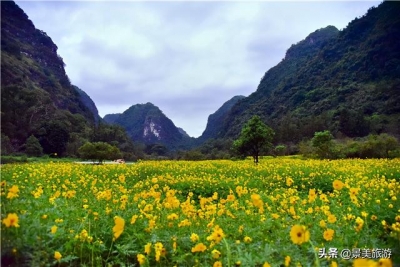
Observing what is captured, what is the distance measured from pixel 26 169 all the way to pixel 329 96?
2065 inches

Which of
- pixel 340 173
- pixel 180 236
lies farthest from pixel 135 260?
pixel 340 173

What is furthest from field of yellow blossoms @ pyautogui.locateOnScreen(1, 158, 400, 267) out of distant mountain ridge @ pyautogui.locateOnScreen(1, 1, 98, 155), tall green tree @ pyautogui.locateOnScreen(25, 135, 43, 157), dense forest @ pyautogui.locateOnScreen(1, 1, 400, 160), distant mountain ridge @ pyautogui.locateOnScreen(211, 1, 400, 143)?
distant mountain ridge @ pyautogui.locateOnScreen(211, 1, 400, 143)

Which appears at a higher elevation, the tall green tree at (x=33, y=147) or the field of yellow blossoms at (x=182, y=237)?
the tall green tree at (x=33, y=147)

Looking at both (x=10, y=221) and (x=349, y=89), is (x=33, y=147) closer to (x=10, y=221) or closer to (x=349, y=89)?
(x=10, y=221)

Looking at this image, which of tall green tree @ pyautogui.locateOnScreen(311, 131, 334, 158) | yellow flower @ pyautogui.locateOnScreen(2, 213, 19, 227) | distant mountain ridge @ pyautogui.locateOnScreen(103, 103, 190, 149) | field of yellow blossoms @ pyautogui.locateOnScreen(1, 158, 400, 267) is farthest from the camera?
distant mountain ridge @ pyautogui.locateOnScreen(103, 103, 190, 149)

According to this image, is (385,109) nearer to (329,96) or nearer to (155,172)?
(329,96)

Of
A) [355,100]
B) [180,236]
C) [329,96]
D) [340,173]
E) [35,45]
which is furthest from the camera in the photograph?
[329,96]

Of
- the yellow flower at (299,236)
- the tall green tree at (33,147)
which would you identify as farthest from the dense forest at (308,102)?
the yellow flower at (299,236)

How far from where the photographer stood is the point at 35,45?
1246 centimetres

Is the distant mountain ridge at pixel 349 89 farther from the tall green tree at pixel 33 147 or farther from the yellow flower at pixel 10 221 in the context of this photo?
the yellow flower at pixel 10 221

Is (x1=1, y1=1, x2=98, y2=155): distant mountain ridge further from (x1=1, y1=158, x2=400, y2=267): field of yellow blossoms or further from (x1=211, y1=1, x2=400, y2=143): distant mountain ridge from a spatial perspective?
(x1=211, y1=1, x2=400, y2=143): distant mountain ridge

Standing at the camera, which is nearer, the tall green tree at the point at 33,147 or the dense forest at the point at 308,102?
the tall green tree at the point at 33,147

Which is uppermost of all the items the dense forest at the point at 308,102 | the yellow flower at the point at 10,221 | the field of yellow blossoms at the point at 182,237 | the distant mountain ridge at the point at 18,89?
the dense forest at the point at 308,102

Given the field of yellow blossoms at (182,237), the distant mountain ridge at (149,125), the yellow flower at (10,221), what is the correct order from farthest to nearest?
the distant mountain ridge at (149,125)
the field of yellow blossoms at (182,237)
the yellow flower at (10,221)
